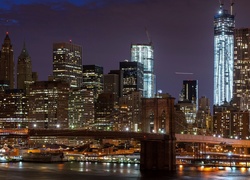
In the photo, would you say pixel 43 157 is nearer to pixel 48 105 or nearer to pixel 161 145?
pixel 161 145

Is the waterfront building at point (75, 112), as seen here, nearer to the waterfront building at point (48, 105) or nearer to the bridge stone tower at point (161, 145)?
the waterfront building at point (48, 105)

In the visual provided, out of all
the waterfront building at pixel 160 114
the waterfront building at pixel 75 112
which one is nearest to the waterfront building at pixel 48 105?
the waterfront building at pixel 75 112

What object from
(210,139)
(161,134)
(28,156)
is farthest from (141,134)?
(28,156)

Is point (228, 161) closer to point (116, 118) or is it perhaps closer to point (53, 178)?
point (53, 178)

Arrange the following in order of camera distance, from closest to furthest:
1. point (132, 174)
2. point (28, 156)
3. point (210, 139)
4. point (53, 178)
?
point (53, 178)
point (132, 174)
point (210, 139)
point (28, 156)

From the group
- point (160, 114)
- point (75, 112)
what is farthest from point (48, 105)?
point (160, 114)

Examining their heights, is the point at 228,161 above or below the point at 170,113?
below
